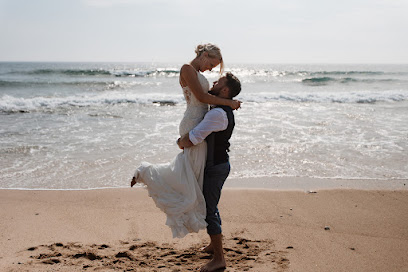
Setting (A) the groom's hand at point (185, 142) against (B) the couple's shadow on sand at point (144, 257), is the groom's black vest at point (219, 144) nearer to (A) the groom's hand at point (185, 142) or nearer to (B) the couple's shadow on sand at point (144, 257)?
(A) the groom's hand at point (185, 142)

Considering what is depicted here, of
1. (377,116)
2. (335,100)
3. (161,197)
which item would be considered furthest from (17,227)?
(335,100)

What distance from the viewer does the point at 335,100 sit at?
19.4 meters

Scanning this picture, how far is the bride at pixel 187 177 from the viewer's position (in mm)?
3051

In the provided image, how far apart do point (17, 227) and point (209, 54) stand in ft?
9.92

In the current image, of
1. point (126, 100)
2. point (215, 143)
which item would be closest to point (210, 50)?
point (215, 143)

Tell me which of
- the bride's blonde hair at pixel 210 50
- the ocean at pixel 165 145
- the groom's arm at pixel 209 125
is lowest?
the ocean at pixel 165 145

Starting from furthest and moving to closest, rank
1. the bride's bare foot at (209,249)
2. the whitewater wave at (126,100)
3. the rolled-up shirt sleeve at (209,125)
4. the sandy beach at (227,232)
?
the whitewater wave at (126,100), the bride's bare foot at (209,249), the sandy beach at (227,232), the rolled-up shirt sleeve at (209,125)

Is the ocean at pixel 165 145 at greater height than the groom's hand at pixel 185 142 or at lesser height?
lesser

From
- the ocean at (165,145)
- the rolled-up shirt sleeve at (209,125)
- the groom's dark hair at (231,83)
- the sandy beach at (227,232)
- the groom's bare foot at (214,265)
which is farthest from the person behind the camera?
the ocean at (165,145)

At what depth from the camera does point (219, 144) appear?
10.2 ft

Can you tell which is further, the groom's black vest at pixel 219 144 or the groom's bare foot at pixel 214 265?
the groom's bare foot at pixel 214 265

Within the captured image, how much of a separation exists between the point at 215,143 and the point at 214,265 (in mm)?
1099

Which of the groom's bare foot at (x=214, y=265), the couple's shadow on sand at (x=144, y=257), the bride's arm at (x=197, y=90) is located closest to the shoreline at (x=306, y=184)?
the couple's shadow on sand at (x=144, y=257)

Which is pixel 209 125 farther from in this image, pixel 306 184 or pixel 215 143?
pixel 306 184
